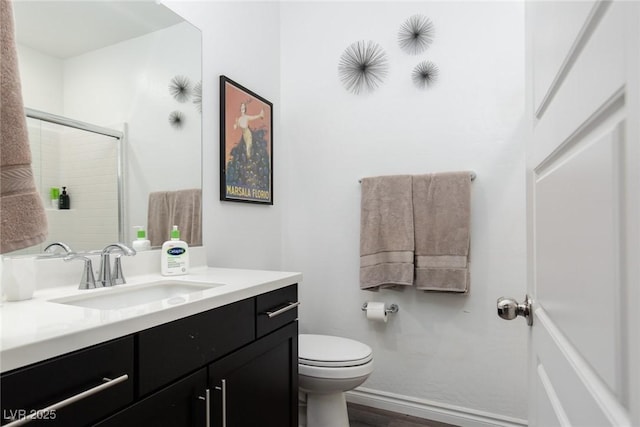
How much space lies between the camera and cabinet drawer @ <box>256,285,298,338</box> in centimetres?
115

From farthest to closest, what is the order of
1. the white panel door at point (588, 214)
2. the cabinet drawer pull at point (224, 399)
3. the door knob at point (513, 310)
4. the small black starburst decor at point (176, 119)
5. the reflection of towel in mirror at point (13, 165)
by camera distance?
the small black starburst decor at point (176, 119)
the cabinet drawer pull at point (224, 399)
the door knob at point (513, 310)
the reflection of towel in mirror at point (13, 165)
the white panel door at point (588, 214)

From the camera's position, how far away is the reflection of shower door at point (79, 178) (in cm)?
109

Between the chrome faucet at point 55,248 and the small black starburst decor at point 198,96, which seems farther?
the small black starburst decor at point 198,96

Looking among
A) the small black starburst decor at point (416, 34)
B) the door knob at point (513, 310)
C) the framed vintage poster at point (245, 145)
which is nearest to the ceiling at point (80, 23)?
the framed vintage poster at point (245, 145)

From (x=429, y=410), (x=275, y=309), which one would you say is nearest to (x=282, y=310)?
(x=275, y=309)

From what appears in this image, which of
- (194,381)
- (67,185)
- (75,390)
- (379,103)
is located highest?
(379,103)

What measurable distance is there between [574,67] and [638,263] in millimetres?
317

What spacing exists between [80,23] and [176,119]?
1.46 ft

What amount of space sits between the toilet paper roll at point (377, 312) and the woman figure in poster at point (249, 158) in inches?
34.2

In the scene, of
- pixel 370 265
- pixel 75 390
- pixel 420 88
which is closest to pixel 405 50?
pixel 420 88

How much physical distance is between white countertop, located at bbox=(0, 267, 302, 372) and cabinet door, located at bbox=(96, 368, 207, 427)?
0.52 ft

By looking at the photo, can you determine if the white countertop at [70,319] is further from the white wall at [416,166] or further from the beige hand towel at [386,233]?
the white wall at [416,166]

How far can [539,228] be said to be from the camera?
2.46ft

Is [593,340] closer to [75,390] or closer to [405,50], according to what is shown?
[75,390]
